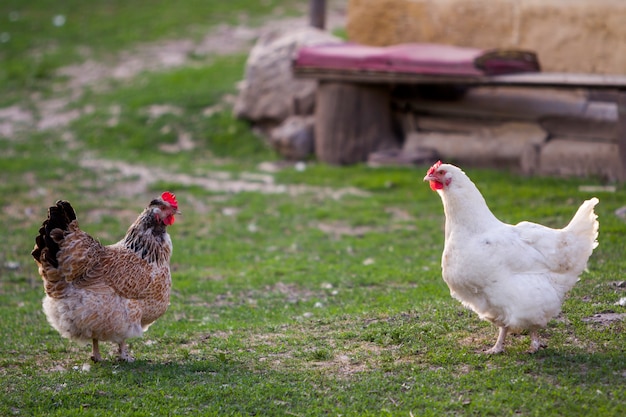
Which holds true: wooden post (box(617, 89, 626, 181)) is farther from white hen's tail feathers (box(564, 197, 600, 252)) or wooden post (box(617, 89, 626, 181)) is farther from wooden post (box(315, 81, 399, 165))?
white hen's tail feathers (box(564, 197, 600, 252))

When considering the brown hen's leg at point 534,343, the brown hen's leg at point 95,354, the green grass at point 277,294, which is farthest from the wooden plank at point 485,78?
the brown hen's leg at point 95,354

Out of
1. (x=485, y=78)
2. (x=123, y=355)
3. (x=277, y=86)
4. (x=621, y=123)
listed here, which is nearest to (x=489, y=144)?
(x=485, y=78)

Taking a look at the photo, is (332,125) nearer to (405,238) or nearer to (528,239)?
(405,238)

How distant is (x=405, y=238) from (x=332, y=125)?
14.0 feet

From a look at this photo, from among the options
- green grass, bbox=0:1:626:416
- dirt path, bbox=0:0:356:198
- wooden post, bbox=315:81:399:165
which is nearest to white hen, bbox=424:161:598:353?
green grass, bbox=0:1:626:416

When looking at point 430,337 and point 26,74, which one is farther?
point 26,74

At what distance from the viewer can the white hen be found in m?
6.21

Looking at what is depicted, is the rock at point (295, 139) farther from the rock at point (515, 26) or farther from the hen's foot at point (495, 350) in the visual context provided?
the hen's foot at point (495, 350)

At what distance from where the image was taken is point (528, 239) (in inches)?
255

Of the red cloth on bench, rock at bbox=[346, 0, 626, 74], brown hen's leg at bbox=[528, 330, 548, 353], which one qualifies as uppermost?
rock at bbox=[346, 0, 626, 74]

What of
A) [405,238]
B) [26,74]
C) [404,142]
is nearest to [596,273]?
[405,238]

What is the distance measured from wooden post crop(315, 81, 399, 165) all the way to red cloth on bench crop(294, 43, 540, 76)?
0.61 meters

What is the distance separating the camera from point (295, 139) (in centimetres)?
1545

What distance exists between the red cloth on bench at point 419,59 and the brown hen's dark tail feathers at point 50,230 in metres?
8.01
